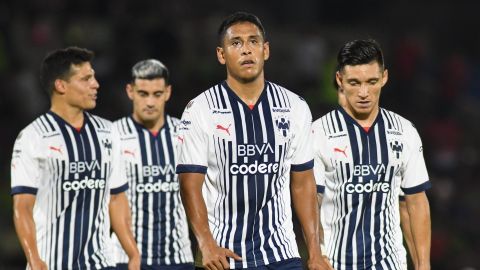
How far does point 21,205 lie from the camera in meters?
6.79

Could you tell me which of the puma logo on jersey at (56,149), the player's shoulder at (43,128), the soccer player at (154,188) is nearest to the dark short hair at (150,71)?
the soccer player at (154,188)

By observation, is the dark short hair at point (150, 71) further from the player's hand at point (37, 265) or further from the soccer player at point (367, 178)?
the player's hand at point (37, 265)

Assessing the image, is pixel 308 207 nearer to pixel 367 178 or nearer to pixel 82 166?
pixel 367 178

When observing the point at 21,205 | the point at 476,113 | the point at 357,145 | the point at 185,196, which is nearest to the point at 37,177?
the point at 21,205

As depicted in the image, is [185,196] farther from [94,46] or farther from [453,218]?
[94,46]

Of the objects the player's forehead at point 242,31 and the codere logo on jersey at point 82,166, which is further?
the codere logo on jersey at point 82,166

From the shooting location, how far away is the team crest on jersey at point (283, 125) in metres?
6.12

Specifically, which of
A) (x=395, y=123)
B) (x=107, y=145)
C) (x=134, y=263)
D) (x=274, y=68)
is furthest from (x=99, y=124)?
(x=274, y=68)

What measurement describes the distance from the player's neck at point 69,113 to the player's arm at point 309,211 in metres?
1.81

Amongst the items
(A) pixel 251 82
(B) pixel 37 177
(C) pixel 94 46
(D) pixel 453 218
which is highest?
(C) pixel 94 46

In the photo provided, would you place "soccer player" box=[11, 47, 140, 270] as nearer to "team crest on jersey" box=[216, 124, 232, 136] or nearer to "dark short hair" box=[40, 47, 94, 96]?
"dark short hair" box=[40, 47, 94, 96]

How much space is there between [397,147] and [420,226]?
529 millimetres

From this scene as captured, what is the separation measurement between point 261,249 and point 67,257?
63.2 inches

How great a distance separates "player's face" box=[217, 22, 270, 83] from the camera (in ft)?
19.8
